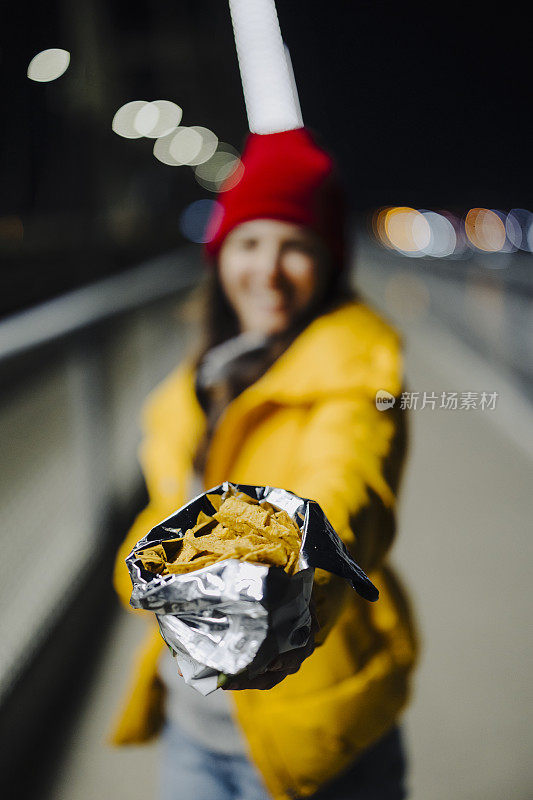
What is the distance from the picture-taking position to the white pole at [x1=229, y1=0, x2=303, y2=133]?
697mm

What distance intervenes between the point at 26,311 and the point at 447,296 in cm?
145

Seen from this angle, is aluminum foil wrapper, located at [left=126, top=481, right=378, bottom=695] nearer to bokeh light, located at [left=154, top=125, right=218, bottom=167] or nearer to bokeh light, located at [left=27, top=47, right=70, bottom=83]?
bokeh light, located at [left=27, top=47, right=70, bottom=83]

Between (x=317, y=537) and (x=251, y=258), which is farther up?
(x=251, y=258)

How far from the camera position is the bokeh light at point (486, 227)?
1.25m

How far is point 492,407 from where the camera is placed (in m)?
0.86

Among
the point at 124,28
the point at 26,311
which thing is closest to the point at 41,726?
the point at 26,311

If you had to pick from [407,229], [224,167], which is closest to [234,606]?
[224,167]

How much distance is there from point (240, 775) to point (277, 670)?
504 mm

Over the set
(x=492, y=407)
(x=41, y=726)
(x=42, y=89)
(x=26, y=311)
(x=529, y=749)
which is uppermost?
(x=42, y=89)

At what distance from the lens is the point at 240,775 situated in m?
0.85

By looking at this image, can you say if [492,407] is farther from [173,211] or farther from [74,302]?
[173,211]

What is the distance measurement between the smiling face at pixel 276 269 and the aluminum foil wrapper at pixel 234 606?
359 millimetres

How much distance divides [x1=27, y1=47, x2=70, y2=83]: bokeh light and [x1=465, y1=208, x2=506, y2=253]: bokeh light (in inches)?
27.4

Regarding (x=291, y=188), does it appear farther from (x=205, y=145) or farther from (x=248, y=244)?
(x=205, y=145)
